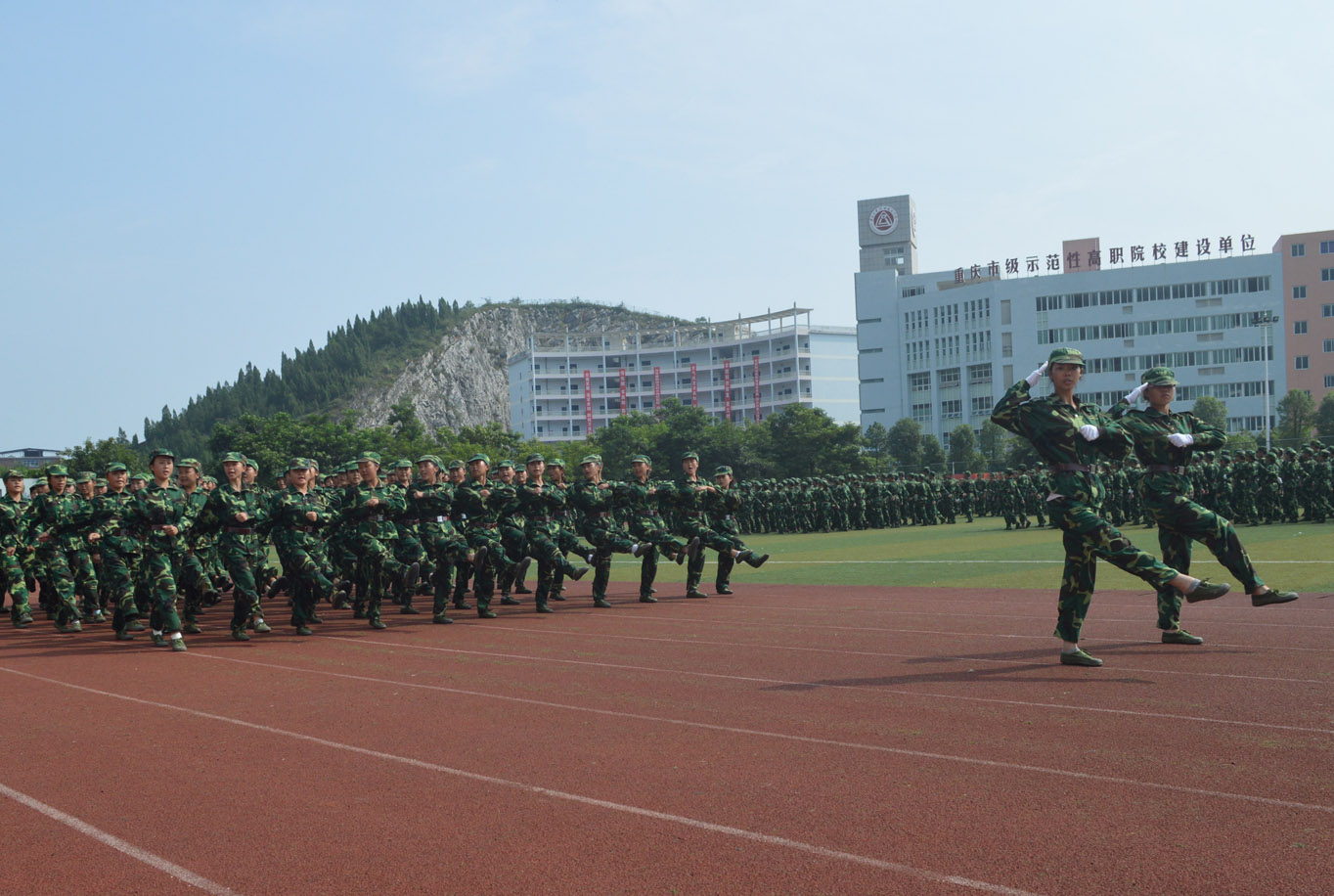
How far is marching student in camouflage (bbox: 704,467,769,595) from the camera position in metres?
15.2

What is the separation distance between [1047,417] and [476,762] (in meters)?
4.80

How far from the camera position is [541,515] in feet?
47.4

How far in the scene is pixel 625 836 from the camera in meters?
4.79

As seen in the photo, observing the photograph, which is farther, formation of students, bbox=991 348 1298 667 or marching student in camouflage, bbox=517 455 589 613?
marching student in camouflage, bbox=517 455 589 613

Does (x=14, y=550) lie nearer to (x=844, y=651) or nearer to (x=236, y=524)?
Result: (x=236, y=524)

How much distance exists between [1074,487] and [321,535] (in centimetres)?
967

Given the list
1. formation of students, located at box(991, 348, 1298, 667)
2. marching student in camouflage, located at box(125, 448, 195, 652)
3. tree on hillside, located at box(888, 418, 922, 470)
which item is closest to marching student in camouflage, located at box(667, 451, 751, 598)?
marching student in camouflage, located at box(125, 448, 195, 652)

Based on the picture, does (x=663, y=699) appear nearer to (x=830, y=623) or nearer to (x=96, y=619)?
(x=830, y=623)

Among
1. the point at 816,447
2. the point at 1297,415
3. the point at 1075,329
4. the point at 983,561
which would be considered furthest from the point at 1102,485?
the point at 1075,329

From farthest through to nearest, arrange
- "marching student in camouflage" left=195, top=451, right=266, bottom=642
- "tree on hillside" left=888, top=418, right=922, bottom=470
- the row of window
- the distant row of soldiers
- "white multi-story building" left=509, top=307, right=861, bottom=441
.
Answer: "white multi-story building" left=509, top=307, right=861, bottom=441 < the row of window < "tree on hillside" left=888, top=418, right=922, bottom=470 < the distant row of soldiers < "marching student in camouflage" left=195, top=451, right=266, bottom=642

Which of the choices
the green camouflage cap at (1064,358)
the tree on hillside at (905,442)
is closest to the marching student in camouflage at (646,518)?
the green camouflage cap at (1064,358)

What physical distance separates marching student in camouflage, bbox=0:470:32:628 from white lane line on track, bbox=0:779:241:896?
32.0 ft

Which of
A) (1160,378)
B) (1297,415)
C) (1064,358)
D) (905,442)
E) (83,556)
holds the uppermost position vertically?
(1297,415)

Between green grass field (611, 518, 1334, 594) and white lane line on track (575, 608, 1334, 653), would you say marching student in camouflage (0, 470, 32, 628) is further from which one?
green grass field (611, 518, 1334, 594)
